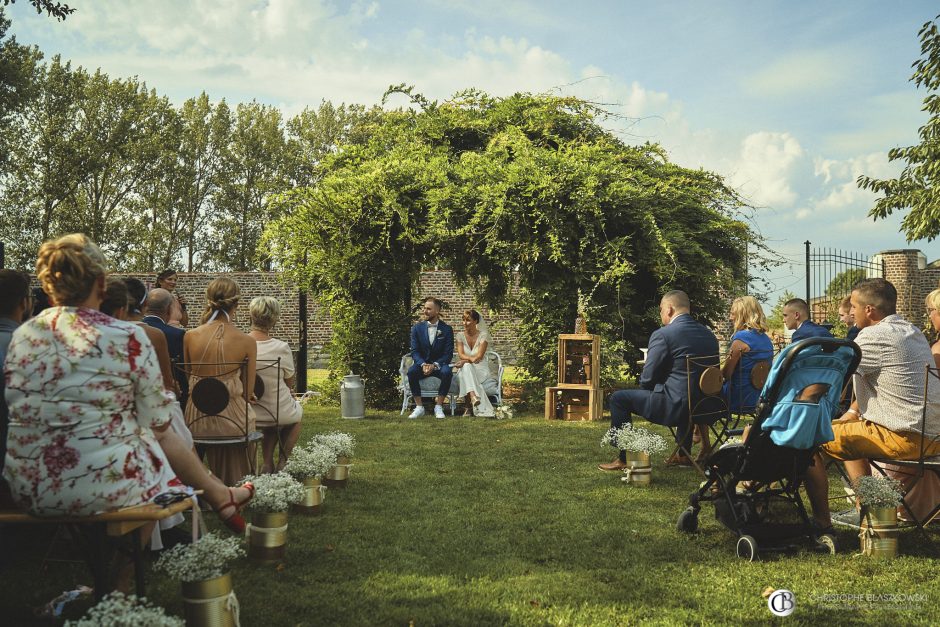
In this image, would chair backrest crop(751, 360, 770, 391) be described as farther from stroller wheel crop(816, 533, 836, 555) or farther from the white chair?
the white chair

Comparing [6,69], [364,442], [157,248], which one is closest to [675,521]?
[364,442]

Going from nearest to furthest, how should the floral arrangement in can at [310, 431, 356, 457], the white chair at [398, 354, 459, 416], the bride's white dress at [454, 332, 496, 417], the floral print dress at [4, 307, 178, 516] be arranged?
1. the floral print dress at [4, 307, 178, 516]
2. the floral arrangement in can at [310, 431, 356, 457]
3. the bride's white dress at [454, 332, 496, 417]
4. the white chair at [398, 354, 459, 416]

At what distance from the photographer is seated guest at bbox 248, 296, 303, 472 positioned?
5.38 m

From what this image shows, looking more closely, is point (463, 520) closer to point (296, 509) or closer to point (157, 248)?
point (296, 509)

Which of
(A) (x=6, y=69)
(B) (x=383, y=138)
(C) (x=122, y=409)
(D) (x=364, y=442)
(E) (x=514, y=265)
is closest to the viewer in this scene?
(C) (x=122, y=409)

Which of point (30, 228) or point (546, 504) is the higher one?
point (30, 228)

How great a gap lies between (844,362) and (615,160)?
306 inches

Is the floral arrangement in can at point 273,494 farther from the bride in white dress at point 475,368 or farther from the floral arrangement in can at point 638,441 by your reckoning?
the bride in white dress at point 475,368

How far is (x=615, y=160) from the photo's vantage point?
37.2 ft

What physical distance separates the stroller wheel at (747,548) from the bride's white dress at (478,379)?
21.0 ft

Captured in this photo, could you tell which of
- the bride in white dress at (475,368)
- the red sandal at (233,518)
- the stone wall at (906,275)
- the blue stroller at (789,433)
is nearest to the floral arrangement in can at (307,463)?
the red sandal at (233,518)

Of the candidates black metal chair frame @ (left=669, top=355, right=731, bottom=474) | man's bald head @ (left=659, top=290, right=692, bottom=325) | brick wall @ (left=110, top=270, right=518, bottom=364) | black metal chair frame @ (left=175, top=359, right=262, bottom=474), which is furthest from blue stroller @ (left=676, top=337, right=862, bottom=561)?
brick wall @ (left=110, top=270, right=518, bottom=364)

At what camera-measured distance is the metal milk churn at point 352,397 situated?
9867 mm

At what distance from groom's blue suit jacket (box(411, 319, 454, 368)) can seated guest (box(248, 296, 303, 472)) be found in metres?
4.92
